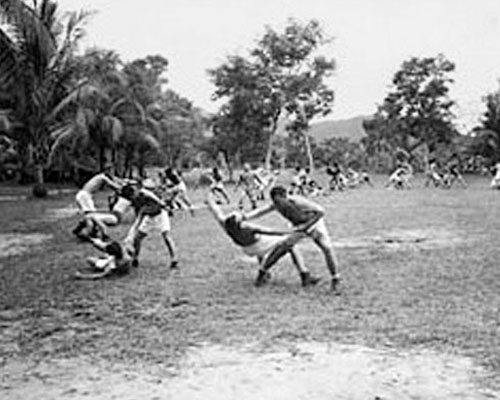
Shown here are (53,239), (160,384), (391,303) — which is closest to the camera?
(160,384)

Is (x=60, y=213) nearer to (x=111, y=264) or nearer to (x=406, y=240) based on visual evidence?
(x=406, y=240)

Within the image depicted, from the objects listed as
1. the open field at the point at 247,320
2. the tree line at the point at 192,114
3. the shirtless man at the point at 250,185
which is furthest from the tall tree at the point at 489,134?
the open field at the point at 247,320

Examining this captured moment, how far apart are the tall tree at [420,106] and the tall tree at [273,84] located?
8.83 metres

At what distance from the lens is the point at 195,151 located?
5762cm

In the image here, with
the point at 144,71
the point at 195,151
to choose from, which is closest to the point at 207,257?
the point at 144,71

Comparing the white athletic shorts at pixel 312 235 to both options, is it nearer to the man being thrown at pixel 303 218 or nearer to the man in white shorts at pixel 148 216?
the man being thrown at pixel 303 218

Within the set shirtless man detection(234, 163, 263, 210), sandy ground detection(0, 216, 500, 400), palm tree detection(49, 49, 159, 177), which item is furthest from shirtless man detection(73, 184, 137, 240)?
palm tree detection(49, 49, 159, 177)

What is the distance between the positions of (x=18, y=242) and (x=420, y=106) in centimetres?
4601

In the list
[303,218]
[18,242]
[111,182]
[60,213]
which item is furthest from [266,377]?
[60,213]

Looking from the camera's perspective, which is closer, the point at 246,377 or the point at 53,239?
the point at 246,377

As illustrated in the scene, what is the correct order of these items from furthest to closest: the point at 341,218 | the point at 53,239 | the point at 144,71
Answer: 1. the point at 144,71
2. the point at 341,218
3. the point at 53,239

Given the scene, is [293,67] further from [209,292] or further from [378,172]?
[209,292]

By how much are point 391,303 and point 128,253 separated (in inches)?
176

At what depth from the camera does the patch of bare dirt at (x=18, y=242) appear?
1545 centimetres
